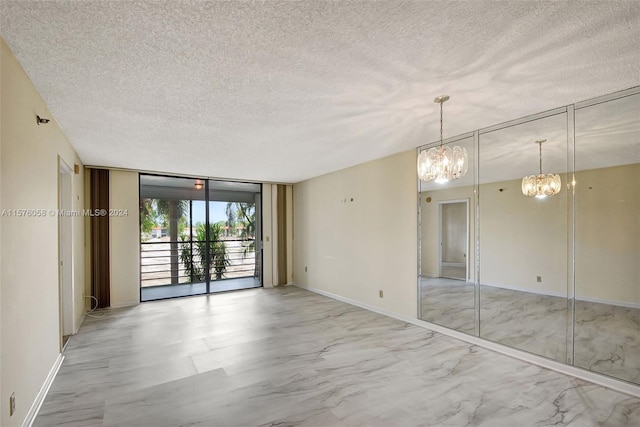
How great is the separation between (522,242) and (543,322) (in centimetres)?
84

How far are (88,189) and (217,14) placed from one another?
4937 millimetres

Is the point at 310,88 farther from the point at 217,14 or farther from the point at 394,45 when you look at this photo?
the point at 217,14

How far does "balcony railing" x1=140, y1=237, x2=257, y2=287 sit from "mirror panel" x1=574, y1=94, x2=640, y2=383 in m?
5.89

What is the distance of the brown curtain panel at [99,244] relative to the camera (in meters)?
5.03

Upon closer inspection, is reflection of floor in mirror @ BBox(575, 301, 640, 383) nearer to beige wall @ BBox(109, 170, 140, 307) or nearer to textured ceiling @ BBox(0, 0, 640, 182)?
textured ceiling @ BBox(0, 0, 640, 182)

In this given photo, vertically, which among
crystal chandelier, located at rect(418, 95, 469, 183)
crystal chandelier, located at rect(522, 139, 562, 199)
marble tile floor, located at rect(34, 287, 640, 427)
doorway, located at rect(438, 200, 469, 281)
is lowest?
marble tile floor, located at rect(34, 287, 640, 427)

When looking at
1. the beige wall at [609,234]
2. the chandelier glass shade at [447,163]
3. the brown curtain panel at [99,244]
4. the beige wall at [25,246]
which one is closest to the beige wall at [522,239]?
the beige wall at [609,234]

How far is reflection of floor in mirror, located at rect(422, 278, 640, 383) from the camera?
259 centimetres

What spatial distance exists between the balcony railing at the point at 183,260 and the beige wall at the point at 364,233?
1.49 metres

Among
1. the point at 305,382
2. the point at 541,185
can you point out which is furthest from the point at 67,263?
the point at 541,185

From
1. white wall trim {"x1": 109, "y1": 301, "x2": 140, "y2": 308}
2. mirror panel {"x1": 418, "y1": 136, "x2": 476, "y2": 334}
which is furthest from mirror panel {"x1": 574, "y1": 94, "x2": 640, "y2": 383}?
white wall trim {"x1": 109, "y1": 301, "x2": 140, "y2": 308}

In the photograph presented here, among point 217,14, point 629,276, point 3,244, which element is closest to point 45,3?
point 217,14

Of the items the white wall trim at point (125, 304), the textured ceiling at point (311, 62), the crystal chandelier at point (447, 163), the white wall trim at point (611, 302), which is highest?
the textured ceiling at point (311, 62)

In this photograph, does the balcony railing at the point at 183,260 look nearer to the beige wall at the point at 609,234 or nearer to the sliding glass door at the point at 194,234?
the sliding glass door at the point at 194,234
